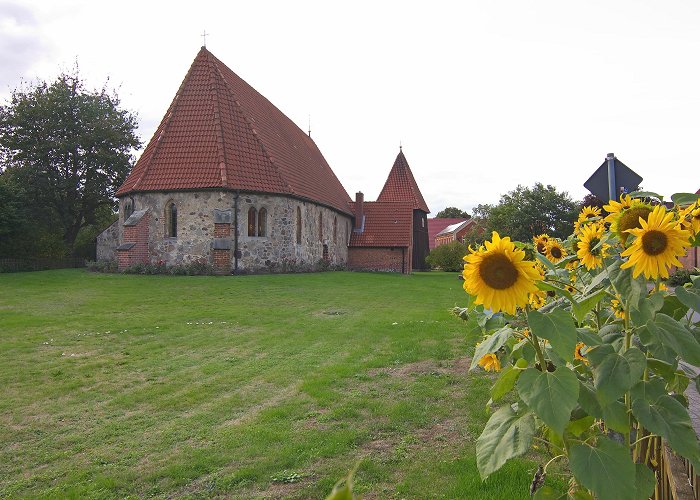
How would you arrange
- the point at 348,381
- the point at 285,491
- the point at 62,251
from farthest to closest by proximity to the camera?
the point at 62,251 → the point at 348,381 → the point at 285,491

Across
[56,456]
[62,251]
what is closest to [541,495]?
[56,456]

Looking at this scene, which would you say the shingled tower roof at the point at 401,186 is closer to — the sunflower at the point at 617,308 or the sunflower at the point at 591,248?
the sunflower at the point at 591,248

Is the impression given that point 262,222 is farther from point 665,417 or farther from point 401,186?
point 665,417

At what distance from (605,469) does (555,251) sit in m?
2.06

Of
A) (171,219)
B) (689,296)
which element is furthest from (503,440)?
(171,219)

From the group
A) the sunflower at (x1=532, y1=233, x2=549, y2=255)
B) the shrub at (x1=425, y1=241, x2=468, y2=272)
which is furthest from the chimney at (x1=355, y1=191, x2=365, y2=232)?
the sunflower at (x1=532, y1=233, x2=549, y2=255)

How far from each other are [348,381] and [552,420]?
506 centimetres

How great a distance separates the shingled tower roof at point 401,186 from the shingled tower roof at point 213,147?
12.9 m

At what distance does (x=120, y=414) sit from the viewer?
5.41 meters

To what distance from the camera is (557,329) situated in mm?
1776

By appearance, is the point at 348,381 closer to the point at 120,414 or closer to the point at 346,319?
the point at 120,414

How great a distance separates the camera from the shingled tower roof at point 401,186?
130 feet

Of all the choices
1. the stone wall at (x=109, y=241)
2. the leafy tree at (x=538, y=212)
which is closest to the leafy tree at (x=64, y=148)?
the stone wall at (x=109, y=241)

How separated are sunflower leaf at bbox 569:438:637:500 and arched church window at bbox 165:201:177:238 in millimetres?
22893
